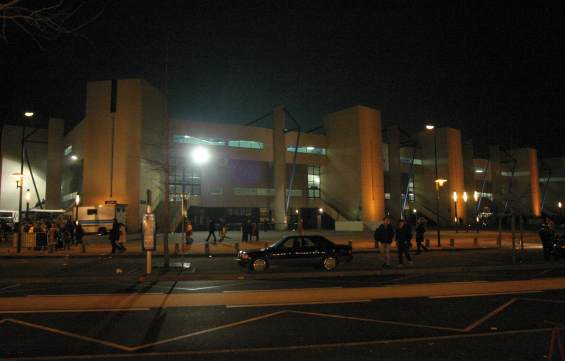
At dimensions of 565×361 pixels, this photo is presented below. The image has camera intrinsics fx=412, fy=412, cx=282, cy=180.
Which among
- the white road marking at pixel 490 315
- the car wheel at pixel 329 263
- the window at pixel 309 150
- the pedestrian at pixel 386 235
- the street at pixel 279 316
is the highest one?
the window at pixel 309 150

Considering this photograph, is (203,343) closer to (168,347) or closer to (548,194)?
(168,347)

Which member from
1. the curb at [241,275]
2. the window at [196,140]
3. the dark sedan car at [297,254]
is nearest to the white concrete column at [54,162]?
the window at [196,140]

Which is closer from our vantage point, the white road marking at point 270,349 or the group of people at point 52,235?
the white road marking at point 270,349

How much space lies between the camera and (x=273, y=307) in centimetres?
818

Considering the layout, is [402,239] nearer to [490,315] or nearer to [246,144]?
[490,315]

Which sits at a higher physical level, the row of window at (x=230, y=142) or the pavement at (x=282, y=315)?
the row of window at (x=230, y=142)

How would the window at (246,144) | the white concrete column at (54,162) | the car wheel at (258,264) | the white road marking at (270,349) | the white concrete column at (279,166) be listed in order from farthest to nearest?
the white concrete column at (54,162), the window at (246,144), the white concrete column at (279,166), the car wheel at (258,264), the white road marking at (270,349)

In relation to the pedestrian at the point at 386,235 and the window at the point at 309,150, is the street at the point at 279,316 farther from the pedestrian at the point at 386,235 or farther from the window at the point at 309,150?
the window at the point at 309,150

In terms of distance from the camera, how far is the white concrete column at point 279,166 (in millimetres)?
50719

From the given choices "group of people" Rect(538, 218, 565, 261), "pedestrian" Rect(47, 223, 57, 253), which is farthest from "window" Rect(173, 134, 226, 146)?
"group of people" Rect(538, 218, 565, 261)

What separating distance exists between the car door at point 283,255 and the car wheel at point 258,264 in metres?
0.27

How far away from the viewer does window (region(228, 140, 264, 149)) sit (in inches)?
2070

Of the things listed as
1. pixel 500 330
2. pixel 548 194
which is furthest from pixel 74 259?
pixel 548 194

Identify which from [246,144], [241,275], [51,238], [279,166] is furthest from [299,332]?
[246,144]
